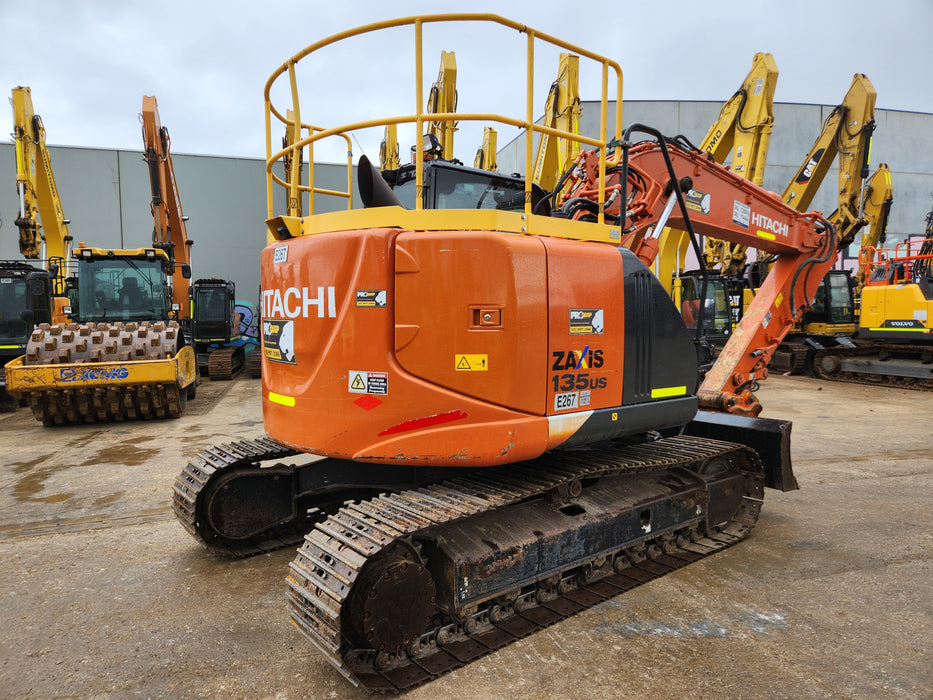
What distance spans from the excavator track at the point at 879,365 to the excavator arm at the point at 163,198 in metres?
14.7

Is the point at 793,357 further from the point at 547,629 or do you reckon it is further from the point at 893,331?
the point at 547,629

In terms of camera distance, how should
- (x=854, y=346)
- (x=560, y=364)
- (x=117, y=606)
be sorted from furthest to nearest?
1. (x=854, y=346)
2. (x=117, y=606)
3. (x=560, y=364)

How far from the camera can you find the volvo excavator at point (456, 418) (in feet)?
9.34

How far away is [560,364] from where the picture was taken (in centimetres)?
318

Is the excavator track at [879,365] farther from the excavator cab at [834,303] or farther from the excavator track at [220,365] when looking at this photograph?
the excavator track at [220,365]

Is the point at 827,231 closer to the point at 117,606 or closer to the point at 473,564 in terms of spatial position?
the point at 473,564

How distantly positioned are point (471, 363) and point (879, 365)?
46.2ft

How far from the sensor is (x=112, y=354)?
27.8 ft

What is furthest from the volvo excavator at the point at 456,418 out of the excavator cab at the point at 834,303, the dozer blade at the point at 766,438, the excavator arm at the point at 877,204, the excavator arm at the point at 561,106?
the excavator arm at the point at 877,204

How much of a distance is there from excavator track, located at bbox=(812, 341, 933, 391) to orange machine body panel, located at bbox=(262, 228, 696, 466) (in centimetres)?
1313

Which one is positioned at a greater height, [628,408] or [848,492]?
[628,408]

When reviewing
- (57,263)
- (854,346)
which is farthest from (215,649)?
(854,346)

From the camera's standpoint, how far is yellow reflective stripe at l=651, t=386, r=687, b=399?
3.71m

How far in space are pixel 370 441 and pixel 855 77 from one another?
15488mm
